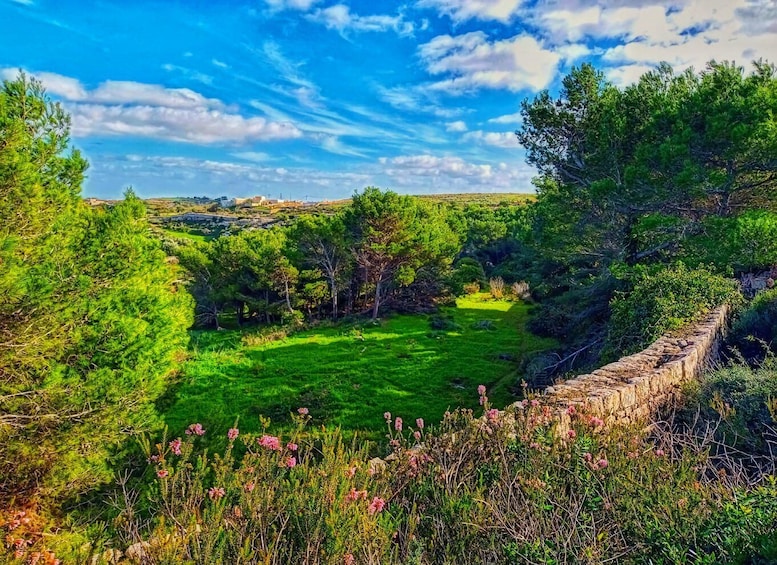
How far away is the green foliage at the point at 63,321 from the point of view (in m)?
5.27

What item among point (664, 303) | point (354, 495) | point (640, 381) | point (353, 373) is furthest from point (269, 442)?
point (353, 373)

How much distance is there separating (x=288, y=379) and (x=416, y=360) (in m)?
4.01

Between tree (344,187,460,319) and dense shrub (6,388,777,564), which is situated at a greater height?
tree (344,187,460,319)

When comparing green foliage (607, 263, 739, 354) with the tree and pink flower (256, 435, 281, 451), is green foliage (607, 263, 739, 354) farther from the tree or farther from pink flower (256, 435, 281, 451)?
the tree

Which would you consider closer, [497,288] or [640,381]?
[640,381]

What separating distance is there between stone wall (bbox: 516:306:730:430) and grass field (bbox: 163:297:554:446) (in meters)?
3.99

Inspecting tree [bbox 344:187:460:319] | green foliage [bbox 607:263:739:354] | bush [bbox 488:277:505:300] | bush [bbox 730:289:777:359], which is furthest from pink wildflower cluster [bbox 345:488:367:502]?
bush [bbox 488:277:505:300]

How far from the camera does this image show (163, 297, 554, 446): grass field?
10.4 metres

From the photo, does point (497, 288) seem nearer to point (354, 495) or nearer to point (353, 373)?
point (353, 373)

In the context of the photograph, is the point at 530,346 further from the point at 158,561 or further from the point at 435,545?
the point at 158,561

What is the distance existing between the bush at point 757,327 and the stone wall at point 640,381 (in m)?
0.53

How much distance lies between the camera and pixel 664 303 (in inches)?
310

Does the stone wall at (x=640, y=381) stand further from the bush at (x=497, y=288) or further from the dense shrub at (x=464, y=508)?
the bush at (x=497, y=288)

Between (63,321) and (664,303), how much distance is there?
9118mm
